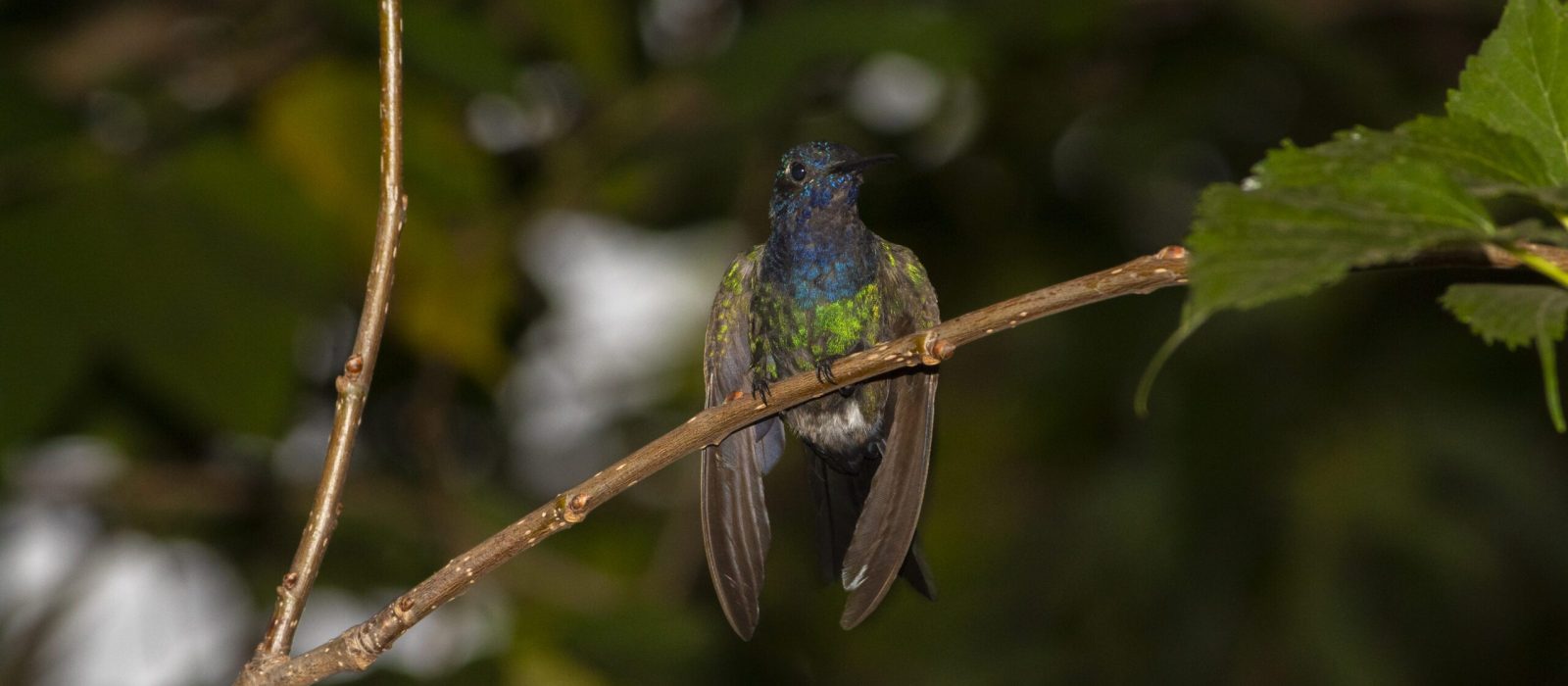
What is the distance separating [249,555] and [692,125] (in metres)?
2.77

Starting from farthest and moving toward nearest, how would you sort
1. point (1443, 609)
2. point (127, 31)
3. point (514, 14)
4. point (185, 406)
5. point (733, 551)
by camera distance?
point (1443, 609) → point (514, 14) → point (127, 31) → point (185, 406) → point (733, 551)

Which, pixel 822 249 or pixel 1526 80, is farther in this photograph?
pixel 822 249

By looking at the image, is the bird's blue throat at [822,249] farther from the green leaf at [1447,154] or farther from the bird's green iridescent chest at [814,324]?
the green leaf at [1447,154]

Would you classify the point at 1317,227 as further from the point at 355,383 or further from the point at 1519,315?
the point at 355,383

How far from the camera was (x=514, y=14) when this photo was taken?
5.13 metres

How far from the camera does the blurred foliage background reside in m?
3.99

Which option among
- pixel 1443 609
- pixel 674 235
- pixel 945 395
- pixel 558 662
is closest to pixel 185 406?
pixel 558 662

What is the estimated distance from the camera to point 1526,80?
143 cm

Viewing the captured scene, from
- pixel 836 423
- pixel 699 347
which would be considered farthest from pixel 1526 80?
pixel 699 347

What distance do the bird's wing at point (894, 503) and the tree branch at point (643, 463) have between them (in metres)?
0.28

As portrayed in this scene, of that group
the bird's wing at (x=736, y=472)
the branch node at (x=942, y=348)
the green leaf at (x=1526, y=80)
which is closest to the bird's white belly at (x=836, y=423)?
the bird's wing at (x=736, y=472)

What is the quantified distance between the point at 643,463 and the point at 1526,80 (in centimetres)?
105

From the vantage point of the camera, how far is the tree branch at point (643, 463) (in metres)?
1.59

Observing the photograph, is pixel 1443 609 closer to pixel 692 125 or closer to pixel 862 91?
pixel 862 91
